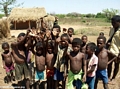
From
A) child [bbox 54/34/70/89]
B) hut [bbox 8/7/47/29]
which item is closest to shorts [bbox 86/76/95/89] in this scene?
child [bbox 54/34/70/89]

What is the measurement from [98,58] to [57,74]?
847 millimetres

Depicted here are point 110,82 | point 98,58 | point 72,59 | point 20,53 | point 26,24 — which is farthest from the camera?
point 26,24

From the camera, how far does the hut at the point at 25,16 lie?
19625 millimetres

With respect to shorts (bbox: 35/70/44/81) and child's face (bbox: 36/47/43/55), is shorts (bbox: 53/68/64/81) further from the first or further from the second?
child's face (bbox: 36/47/43/55)

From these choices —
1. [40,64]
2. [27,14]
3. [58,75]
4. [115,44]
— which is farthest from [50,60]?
[27,14]

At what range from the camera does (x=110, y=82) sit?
4.53m

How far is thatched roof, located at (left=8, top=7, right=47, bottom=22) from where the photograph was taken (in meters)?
19.7

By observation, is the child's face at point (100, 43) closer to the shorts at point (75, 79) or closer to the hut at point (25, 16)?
the shorts at point (75, 79)

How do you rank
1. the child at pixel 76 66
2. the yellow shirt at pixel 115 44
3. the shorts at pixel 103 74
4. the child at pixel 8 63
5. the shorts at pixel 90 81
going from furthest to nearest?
the child at pixel 8 63 < the yellow shirt at pixel 115 44 < the shorts at pixel 103 74 < the shorts at pixel 90 81 < the child at pixel 76 66

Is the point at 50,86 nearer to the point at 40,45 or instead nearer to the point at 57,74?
the point at 57,74

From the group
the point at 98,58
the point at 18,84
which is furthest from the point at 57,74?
the point at 18,84

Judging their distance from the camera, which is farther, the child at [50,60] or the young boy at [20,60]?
the young boy at [20,60]

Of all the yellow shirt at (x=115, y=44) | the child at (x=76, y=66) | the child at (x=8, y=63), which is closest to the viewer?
the child at (x=76, y=66)

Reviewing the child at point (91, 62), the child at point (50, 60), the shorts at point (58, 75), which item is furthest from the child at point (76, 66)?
the child at point (50, 60)
